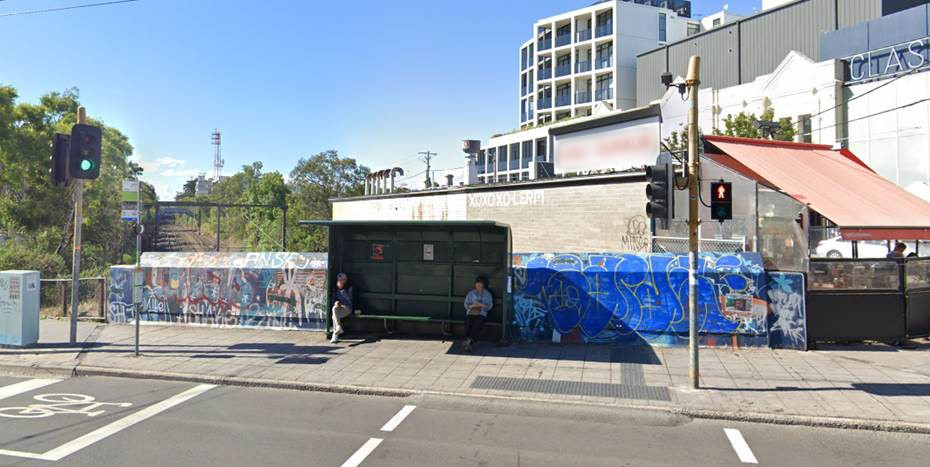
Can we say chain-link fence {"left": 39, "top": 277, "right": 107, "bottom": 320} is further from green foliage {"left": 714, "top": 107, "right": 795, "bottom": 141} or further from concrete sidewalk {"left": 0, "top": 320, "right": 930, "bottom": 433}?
green foliage {"left": 714, "top": 107, "right": 795, "bottom": 141}

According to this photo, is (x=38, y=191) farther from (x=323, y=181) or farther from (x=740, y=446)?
(x=740, y=446)

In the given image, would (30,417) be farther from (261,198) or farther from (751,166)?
(261,198)

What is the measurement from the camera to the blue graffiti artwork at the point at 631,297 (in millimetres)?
10297

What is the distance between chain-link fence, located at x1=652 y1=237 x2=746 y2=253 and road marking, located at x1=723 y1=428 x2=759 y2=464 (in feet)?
20.3

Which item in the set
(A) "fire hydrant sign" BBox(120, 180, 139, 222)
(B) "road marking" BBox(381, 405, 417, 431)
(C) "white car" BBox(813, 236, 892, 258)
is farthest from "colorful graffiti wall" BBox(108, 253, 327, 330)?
(C) "white car" BBox(813, 236, 892, 258)

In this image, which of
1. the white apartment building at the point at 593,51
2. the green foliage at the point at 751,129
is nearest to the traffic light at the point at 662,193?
the green foliage at the point at 751,129

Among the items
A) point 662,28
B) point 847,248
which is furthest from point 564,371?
point 662,28

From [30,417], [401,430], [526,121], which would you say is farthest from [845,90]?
[526,121]

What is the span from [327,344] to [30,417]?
16.2 feet

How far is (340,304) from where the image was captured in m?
11.7

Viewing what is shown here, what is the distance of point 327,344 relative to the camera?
11.2m

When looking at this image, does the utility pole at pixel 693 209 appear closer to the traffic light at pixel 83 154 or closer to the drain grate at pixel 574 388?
the drain grate at pixel 574 388

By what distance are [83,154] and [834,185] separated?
14505 mm

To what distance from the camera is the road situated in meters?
5.65
